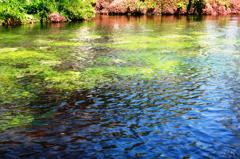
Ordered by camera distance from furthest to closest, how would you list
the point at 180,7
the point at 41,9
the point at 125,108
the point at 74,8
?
the point at 180,7 → the point at 74,8 → the point at 41,9 → the point at 125,108

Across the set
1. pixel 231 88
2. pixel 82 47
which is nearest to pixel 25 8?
pixel 82 47

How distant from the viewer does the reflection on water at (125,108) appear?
596 cm

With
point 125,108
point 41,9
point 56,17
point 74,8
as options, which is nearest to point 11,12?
point 41,9

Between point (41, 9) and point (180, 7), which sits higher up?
point (180, 7)

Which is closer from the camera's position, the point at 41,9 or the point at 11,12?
the point at 11,12

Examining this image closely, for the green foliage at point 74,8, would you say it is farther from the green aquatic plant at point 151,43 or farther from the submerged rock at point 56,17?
the green aquatic plant at point 151,43

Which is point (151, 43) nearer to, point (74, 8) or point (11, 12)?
point (11, 12)

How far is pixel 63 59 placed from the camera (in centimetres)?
1556

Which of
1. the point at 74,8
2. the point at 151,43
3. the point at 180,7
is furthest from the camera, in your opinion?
the point at 180,7

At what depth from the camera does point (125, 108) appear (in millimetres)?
8281

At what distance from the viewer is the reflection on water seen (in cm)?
596

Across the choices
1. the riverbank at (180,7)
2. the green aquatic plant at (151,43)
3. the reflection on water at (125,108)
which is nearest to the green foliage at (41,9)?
the riverbank at (180,7)

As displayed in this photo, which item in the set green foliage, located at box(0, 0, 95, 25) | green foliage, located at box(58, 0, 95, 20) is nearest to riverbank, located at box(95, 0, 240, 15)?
green foliage, located at box(0, 0, 95, 25)

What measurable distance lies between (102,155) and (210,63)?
34.2ft
